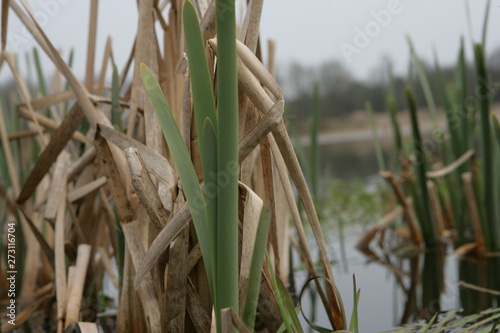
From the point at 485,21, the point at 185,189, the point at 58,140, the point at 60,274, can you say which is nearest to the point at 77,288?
the point at 60,274

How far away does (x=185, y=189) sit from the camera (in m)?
0.46

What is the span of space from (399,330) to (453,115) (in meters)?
0.75

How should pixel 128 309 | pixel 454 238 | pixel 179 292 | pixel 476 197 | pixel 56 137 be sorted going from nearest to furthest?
1. pixel 179 292
2. pixel 128 309
3. pixel 56 137
4. pixel 476 197
5. pixel 454 238

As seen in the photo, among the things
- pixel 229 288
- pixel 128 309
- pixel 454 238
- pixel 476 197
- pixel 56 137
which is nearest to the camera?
pixel 229 288

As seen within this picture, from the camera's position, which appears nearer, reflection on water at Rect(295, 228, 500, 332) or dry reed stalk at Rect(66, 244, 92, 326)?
dry reed stalk at Rect(66, 244, 92, 326)

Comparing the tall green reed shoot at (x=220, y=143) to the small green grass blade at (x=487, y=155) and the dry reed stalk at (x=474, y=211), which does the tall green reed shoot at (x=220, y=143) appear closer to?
the small green grass blade at (x=487, y=155)

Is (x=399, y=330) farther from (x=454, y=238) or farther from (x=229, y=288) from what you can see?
(x=454, y=238)

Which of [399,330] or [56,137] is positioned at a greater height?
[56,137]

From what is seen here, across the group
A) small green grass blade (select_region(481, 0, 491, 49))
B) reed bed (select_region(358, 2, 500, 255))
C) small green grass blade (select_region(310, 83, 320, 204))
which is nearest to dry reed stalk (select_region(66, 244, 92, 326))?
small green grass blade (select_region(310, 83, 320, 204))

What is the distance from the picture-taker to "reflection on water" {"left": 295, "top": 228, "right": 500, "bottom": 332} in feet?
2.63

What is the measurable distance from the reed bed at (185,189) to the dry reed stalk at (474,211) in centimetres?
49


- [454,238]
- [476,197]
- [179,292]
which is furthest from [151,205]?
[454,238]

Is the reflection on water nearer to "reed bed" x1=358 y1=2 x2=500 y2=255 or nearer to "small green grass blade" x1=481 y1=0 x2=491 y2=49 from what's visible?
"reed bed" x1=358 y1=2 x2=500 y2=255

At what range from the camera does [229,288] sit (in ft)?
1.38
